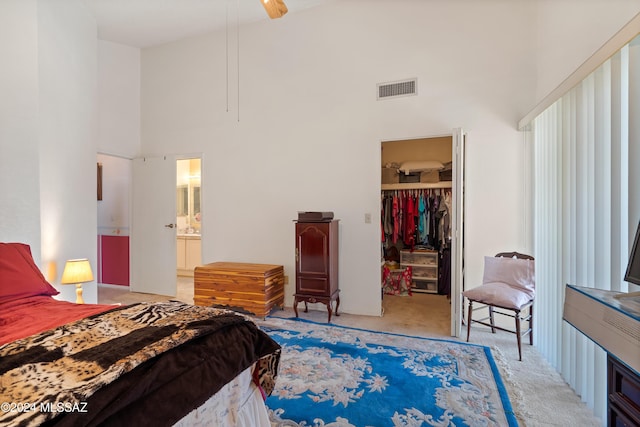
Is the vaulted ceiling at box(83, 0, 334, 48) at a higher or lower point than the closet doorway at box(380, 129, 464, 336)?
higher

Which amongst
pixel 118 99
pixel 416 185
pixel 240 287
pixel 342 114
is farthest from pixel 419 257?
pixel 118 99

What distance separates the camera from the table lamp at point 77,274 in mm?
2850

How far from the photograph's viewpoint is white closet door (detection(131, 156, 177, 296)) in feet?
14.6

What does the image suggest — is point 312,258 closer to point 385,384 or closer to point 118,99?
point 385,384

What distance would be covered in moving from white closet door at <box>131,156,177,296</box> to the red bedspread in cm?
248

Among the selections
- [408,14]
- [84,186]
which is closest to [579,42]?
[408,14]

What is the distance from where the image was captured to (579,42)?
2.16 metres

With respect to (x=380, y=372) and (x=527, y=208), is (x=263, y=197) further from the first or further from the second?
(x=527, y=208)

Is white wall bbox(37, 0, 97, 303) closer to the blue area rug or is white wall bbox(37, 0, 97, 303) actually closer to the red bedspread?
the red bedspread

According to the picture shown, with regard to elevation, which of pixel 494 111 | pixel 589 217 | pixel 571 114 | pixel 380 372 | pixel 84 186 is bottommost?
pixel 380 372

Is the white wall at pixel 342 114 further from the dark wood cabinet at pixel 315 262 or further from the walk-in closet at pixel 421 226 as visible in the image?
the walk-in closet at pixel 421 226

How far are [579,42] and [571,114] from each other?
0.53 meters

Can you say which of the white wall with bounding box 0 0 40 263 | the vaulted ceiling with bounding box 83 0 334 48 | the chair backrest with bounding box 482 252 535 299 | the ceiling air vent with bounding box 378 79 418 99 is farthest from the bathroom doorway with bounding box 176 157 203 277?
the chair backrest with bounding box 482 252 535 299

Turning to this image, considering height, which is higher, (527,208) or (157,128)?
(157,128)
